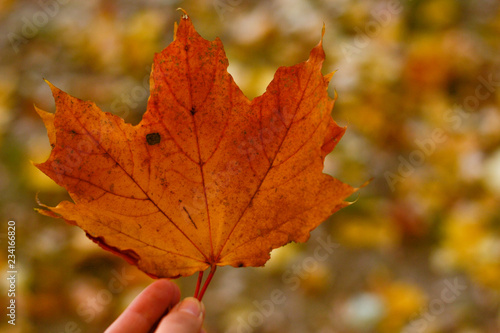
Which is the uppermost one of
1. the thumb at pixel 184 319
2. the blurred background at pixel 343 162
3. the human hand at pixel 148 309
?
the blurred background at pixel 343 162

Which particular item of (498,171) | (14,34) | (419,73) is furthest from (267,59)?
(14,34)

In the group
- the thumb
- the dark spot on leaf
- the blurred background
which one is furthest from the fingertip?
the blurred background

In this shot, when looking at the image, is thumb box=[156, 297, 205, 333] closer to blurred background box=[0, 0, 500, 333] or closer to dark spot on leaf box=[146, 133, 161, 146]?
dark spot on leaf box=[146, 133, 161, 146]

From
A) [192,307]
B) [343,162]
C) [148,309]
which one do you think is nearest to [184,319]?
[192,307]

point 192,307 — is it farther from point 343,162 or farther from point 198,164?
point 343,162

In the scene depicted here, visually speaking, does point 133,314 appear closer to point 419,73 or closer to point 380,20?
point 419,73

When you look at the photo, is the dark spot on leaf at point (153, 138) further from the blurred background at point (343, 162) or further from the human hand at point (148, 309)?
the blurred background at point (343, 162)

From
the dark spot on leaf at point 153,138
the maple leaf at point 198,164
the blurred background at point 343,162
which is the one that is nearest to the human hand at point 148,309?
the maple leaf at point 198,164
